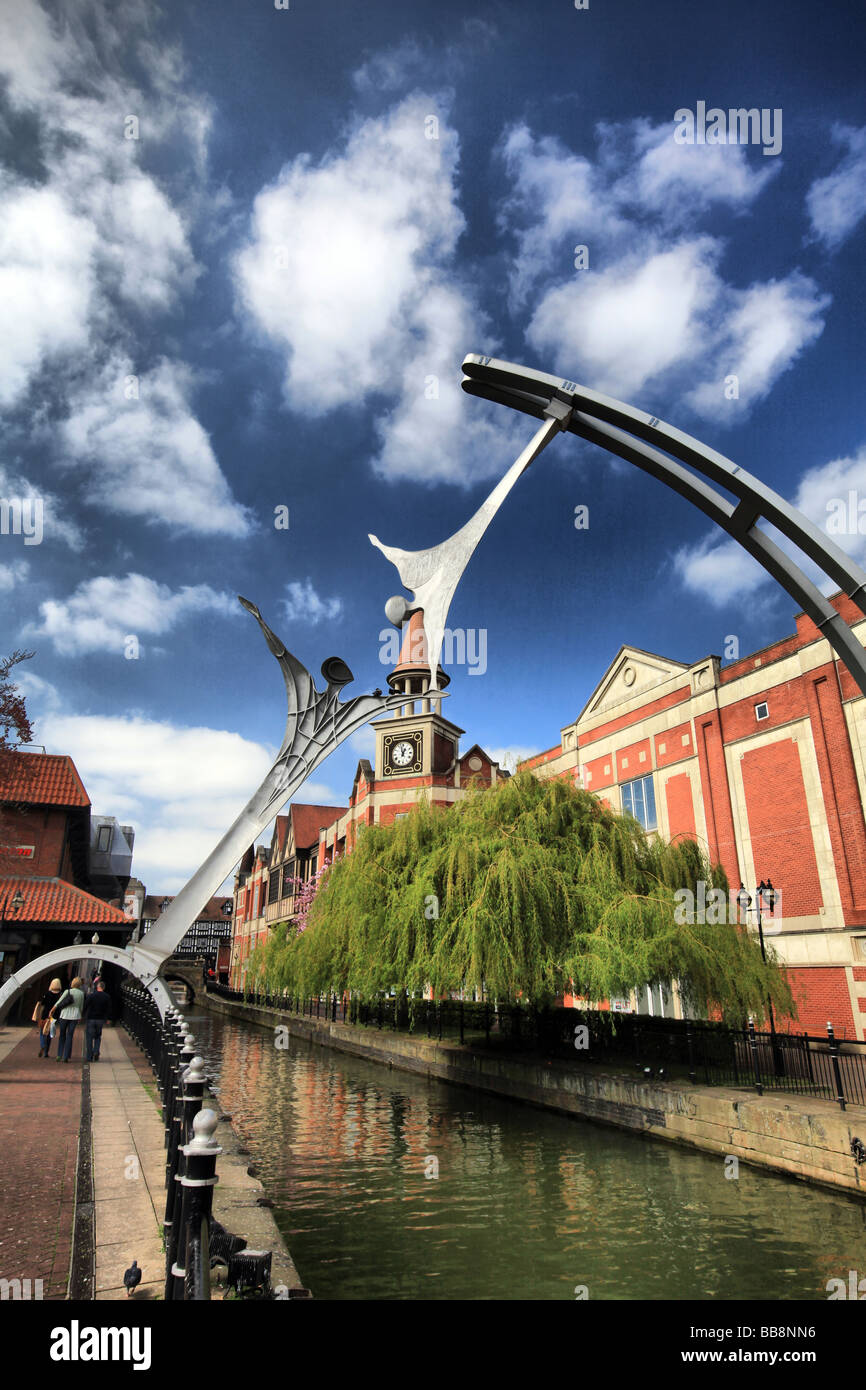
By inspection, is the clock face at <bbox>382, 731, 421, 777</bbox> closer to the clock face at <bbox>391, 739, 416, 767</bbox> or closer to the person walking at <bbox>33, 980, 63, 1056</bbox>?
the clock face at <bbox>391, 739, 416, 767</bbox>

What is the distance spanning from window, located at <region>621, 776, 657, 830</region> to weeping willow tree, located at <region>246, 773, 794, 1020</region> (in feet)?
31.5

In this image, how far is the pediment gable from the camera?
27516 millimetres

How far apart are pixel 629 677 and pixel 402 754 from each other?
1853 cm

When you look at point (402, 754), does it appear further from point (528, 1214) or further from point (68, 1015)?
point (528, 1214)

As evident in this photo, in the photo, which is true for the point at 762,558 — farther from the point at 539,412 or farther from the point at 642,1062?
the point at 642,1062

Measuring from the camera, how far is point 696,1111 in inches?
476

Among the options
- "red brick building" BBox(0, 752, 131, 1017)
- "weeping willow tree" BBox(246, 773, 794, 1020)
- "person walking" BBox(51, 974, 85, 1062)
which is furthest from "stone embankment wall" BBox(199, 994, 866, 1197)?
"red brick building" BBox(0, 752, 131, 1017)

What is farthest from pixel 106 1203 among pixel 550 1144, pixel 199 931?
pixel 199 931

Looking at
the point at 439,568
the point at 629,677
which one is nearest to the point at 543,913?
the point at 439,568

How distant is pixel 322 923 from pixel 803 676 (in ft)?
49.2

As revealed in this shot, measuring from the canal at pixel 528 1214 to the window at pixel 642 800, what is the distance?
45.9ft

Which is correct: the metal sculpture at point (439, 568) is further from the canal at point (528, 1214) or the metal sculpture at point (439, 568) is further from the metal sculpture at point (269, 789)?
the canal at point (528, 1214)

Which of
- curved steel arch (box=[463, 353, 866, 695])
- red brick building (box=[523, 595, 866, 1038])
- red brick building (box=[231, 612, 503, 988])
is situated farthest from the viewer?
red brick building (box=[231, 612, 503, 988])

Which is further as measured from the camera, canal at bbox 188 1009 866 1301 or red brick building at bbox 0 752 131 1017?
red brick building at bbox 0 752 131 1017
